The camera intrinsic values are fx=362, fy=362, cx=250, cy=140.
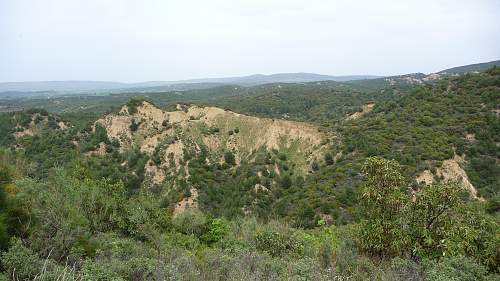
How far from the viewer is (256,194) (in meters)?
38.3

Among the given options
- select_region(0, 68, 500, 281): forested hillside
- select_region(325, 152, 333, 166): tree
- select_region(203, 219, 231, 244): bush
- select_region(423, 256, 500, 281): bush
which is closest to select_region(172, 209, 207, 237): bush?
select_region(0, 68, 500, 281): forested hillside

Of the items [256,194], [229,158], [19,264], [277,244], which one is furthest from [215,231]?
[229,158]

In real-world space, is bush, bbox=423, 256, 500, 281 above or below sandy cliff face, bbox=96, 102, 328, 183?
above

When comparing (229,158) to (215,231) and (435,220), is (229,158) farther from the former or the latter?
(435,220)

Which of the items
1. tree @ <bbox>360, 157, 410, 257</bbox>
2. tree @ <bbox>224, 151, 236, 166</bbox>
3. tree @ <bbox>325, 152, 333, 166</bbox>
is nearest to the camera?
tree @ <bbox>360, 157, 410, 257</bbox>

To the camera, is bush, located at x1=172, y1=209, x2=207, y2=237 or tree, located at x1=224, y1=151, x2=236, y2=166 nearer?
bush, located at x1=172, y1=209, x2=207, y2=237

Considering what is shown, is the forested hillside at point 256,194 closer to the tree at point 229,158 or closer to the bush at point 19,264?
the bush at point 19,264

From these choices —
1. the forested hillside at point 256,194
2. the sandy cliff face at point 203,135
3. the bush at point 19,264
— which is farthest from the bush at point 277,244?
the sandy cliff face at point 203,135

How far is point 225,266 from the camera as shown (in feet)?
35.8

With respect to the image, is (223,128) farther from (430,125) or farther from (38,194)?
(38,194)

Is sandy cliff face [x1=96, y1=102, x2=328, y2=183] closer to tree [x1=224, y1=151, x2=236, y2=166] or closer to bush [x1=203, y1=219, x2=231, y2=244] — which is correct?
tree [x1=224, y1=151, x2=236, y2=166]

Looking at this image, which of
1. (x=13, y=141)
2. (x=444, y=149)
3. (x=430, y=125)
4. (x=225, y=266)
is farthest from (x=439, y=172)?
(x=13, y=141)

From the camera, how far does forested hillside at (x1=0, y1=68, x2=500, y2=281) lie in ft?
36.3

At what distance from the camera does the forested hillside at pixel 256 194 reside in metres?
11.1
